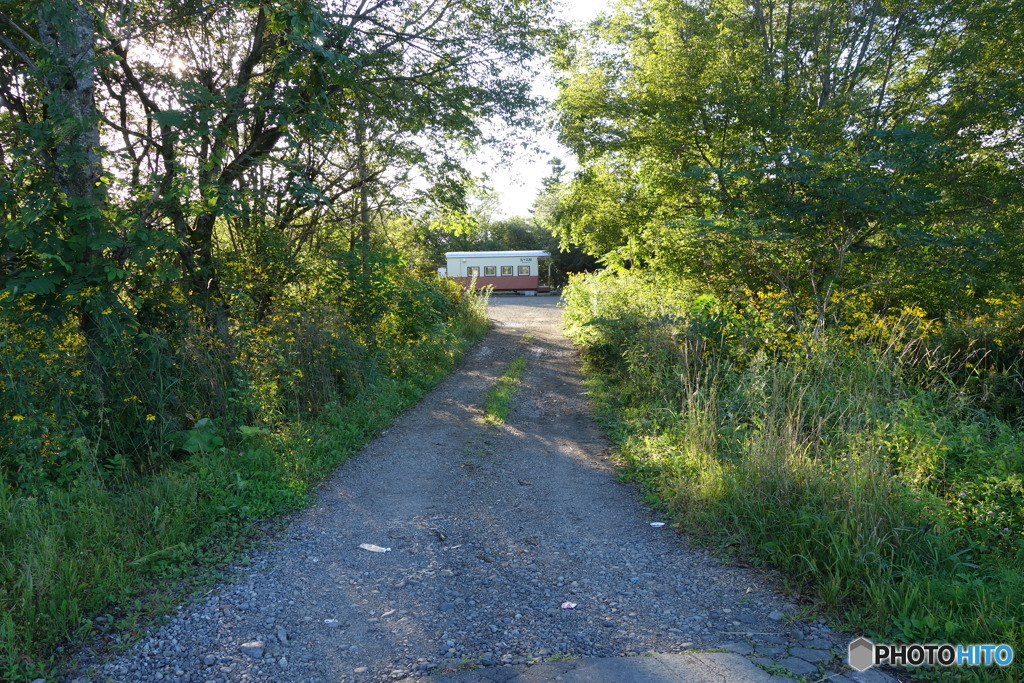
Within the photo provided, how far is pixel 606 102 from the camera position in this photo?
14.1m

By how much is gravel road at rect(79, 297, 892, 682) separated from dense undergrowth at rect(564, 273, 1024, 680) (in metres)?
0.34

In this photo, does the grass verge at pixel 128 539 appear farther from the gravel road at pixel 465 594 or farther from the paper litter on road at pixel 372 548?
the paper litter on road at pixel 372 548

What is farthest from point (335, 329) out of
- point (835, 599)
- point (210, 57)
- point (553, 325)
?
point (553, 325)

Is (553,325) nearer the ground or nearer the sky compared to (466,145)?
nearer the ground

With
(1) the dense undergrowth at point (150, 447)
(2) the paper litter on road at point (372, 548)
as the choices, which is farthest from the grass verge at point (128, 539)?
(2) the paper litter on road at point (372, 548)

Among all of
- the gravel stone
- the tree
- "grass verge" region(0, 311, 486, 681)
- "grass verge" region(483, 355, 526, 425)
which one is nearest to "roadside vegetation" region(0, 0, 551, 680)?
"grass verge" region(0, 311, 486, 681)

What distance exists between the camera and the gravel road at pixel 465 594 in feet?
9.66

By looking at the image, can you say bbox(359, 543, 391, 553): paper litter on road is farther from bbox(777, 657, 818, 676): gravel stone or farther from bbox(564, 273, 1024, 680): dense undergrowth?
bbox(777, 657, 818, 676): gravel stone

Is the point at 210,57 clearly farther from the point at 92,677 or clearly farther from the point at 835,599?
the point at 835,599

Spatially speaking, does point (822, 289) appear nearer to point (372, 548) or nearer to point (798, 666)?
point (798, 666)

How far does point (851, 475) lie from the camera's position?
3.85 m

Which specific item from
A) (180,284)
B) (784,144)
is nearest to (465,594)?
(180,284)

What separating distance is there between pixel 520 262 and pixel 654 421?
30346 millimetres

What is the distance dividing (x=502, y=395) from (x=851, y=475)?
19.1ft
